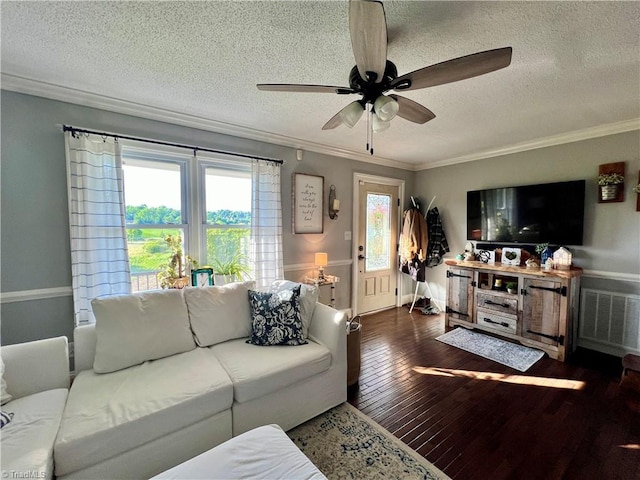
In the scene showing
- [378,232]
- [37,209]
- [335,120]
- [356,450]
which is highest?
[335,120]

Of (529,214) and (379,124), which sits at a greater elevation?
(379,124)

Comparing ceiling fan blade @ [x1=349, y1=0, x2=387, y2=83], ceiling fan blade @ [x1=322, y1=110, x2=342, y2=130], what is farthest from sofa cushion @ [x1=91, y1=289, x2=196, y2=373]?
ceiling fan blade @ [x1=349, y1=0, x2=387, y2=83]

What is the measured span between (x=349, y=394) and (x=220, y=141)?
2852 millimetres

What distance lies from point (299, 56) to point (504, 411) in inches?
117

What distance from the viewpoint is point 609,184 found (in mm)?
2883

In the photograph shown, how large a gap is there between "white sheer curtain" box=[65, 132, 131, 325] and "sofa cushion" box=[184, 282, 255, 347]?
2.63 feet

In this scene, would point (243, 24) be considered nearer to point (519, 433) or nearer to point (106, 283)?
point (106, 283)

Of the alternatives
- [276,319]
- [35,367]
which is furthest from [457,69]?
[35,367]

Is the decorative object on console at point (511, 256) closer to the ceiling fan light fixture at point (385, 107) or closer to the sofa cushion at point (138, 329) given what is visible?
the ceiling fan light fixture at point (385, 107)

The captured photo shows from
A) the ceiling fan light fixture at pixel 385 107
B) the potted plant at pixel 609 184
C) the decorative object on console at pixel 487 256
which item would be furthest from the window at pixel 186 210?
the potted plant at pixel 609 184

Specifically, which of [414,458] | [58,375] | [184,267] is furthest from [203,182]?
[414,458]

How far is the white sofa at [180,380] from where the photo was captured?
4.40ft

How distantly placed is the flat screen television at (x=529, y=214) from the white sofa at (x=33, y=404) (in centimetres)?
454

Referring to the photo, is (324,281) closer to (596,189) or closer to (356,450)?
(356,450)
